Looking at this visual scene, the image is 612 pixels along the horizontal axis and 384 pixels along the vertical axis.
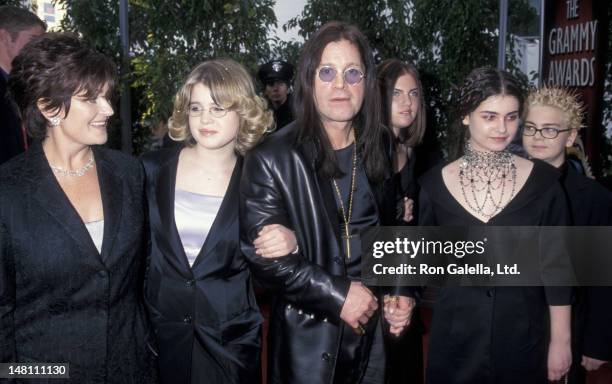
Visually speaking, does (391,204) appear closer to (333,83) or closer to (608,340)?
(333,83)

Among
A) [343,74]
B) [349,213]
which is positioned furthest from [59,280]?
[343,74]

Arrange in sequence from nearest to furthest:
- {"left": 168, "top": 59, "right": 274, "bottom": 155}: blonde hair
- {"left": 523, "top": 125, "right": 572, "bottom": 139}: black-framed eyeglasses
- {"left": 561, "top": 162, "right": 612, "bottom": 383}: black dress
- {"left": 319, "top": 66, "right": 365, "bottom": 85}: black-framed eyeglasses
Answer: {"left": 319, "top": 66, "right": 365, "bottom": 85}: black-framed eyeglasses → {"left": 168, "top": 59, "right": 274, "bottom": 155}: blonde hair → {"left": 561, "top": 162, "right": 612, "bottom": 383}: black dress → {"left": 523, "top": 125, "right": 572, "bottom": 139}: black-framed eyeglasses

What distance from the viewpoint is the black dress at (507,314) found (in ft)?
7.34

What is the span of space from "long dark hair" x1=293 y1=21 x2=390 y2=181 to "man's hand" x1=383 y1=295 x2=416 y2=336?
1.67 feet

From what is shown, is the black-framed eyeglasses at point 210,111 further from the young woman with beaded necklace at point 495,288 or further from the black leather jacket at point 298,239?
the young woman with beaded necklace at point 495,288

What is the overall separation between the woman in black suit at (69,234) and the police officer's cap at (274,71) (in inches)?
151

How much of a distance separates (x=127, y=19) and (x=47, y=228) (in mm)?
4517

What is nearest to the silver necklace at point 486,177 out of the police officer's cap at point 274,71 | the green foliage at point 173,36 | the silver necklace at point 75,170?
the silver necklace at point 75,170

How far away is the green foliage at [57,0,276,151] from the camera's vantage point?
Result: 5703 millimetres

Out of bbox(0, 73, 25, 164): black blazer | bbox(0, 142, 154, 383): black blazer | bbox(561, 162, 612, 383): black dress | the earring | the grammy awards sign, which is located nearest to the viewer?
bbox(0, 142, 154, 383): black blazer

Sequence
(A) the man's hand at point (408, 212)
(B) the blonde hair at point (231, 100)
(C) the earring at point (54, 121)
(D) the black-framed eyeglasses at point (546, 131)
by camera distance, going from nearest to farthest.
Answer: (C) the earring at point (54, 121) → (B) the blonde hair at point (231, 100) → (D) the black-framed eyeglasses at point (546, 131) → (A) the man's hand at point (408, 212)

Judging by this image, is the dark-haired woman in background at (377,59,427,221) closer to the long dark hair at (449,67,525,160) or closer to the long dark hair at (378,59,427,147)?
the long dark hair at (378,59,427,147)

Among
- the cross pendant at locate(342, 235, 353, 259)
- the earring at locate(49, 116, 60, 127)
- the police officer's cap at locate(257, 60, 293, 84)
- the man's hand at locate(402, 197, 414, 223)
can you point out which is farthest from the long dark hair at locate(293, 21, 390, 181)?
the police officer's cap at locate(257, 60, 293, 84)

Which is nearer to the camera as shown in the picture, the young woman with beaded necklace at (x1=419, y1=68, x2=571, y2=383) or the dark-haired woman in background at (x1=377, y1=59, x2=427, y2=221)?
the young woman with beaded necklace at (x1=419, y1=68, x2=571, y2=383)
